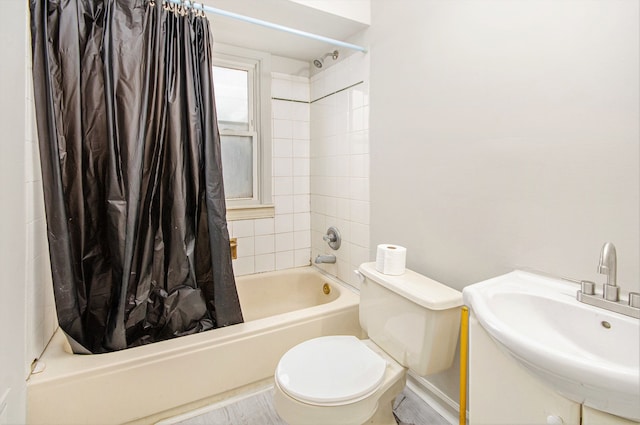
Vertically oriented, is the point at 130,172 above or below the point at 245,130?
below

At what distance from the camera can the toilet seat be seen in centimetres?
111

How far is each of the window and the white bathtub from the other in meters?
0.99

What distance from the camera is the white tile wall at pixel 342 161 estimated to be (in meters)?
2.01

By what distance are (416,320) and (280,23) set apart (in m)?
1.84

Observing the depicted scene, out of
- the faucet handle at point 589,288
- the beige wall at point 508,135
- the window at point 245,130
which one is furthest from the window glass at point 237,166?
the faucet handle at point 589,288

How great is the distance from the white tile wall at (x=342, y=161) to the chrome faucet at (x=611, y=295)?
4.05ft

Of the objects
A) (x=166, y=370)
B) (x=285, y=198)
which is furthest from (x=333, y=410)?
(x=285, y=198)

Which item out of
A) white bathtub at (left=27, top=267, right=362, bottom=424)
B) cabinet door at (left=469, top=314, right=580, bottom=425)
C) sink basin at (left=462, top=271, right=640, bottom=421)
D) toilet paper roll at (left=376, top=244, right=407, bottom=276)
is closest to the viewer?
sink basin at (left=462, top=271, right=640, bottom=421)

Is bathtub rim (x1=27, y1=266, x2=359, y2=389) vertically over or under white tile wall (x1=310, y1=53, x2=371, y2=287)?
under

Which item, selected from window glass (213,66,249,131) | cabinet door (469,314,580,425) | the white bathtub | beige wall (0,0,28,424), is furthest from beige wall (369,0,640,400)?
beige wall (0,0,28,424)

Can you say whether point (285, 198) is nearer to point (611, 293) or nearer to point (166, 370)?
point (166, 370)

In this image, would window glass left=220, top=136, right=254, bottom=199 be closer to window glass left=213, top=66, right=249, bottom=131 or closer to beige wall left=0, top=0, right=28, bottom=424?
window glass left=213, top=66, right=249, bottom=131

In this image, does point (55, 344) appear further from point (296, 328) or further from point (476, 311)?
point (476, 311)

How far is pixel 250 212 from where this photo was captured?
2408mm
